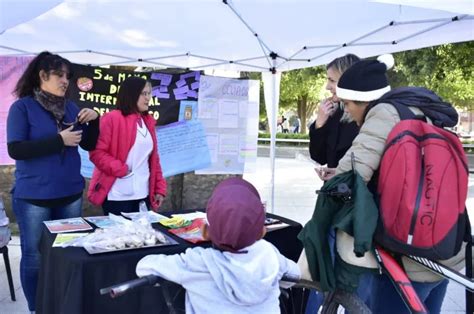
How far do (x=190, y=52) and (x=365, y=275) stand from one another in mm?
3220

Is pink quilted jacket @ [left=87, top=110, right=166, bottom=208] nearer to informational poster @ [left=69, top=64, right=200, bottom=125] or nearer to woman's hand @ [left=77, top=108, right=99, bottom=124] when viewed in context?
woman's hand @ [left=77, top=108, right=99, bottom=124]

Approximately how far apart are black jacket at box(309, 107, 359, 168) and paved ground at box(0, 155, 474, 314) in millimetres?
1547

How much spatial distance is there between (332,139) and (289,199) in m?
4.89

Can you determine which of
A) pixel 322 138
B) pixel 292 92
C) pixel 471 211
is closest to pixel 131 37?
pixel 322 138

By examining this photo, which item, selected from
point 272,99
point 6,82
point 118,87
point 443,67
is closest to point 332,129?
point 272,99

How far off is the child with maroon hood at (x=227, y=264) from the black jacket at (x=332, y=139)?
119 centimetres

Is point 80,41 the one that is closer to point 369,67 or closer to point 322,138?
point 322,138

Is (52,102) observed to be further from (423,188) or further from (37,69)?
(423,188)

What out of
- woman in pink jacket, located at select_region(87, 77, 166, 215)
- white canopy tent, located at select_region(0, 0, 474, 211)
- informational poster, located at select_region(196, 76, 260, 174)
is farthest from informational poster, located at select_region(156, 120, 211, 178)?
woman in pink jacket, located at select_region(87, 77, 166, 215)

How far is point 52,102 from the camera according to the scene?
2482 millimetres

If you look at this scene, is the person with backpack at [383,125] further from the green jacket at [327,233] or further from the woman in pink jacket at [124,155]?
the woman in pink jacket at [124,155]

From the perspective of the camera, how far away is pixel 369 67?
172 cm

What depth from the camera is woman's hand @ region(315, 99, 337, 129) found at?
2494mm

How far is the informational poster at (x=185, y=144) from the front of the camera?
4801mm
